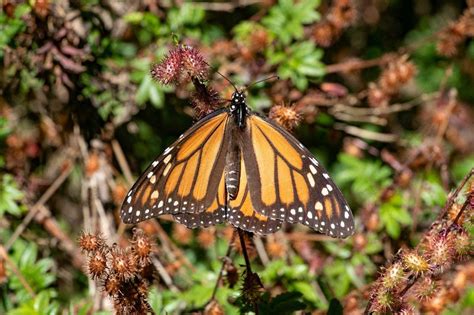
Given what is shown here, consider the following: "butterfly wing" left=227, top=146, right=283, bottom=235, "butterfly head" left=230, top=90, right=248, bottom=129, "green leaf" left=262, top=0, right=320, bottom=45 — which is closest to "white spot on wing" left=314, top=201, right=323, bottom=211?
"butterfly wing" left=227, top=146, right=283, bottom=235

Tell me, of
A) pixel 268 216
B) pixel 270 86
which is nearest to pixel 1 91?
pixel 270 86

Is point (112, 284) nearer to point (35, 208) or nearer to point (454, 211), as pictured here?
point (454, 211)

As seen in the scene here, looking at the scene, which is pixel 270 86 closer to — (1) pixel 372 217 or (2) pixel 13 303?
(1) pixel 372 217

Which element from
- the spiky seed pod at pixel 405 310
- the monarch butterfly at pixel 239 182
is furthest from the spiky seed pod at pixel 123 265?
the spiky seed pod at pixel 405 310

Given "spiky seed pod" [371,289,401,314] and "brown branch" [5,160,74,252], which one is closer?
"spiky seed pod" [371,289,401,314]

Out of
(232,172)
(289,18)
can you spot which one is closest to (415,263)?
(232,172)

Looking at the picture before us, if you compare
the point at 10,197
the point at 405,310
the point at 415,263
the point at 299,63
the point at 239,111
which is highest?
the point at 299,63

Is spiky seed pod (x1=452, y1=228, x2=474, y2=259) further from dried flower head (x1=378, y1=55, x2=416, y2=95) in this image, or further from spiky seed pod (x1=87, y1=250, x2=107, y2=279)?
dried flower head (x1=378, y1=55, x2=416, y2=95)
